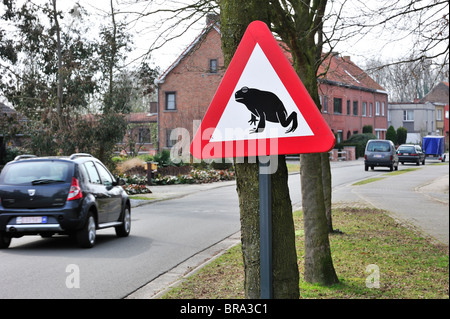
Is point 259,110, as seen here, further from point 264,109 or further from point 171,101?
point 171,101

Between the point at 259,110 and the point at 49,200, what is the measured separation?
858 centimetres

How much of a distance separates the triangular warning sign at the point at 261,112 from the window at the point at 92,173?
8.90m

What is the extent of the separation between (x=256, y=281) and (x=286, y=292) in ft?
0.69

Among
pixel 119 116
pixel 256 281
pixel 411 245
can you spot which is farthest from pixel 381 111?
pixel 256 281

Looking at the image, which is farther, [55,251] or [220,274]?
[55,251]

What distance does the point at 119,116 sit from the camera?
26781 millimetres

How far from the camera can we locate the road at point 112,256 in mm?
8109

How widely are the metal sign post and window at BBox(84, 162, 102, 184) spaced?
9154 mm

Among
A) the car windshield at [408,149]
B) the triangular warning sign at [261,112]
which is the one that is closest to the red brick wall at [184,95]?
the car windshield at [408,149]

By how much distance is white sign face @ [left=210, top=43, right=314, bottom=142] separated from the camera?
365 centimetres

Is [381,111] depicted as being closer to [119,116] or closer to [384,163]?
[384,163]

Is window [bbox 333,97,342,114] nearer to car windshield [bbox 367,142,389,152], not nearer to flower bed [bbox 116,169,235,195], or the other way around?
car windshield [bbox 367,142,389,152]

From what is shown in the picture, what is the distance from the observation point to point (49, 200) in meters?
11.6
